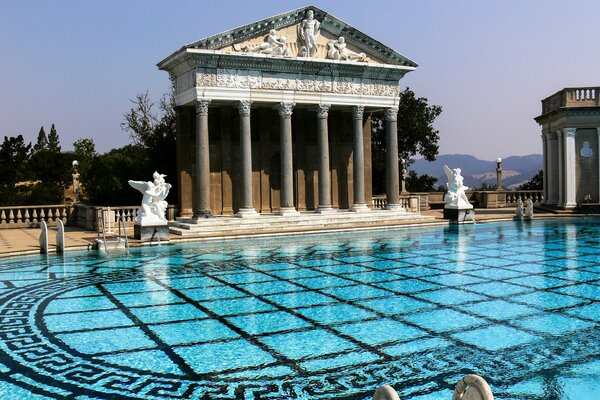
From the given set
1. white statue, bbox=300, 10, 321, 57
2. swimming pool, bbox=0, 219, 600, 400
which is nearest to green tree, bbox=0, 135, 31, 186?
white statue, bbox=300, 10, 321, 57

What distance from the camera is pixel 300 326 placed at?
9164mm

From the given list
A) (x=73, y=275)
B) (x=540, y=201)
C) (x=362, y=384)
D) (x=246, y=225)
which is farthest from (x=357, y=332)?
(x=540, y=201)

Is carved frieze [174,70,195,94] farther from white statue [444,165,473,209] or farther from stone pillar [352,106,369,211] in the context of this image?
white statue [444,165,473,209]

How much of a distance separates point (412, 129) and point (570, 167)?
661 inches

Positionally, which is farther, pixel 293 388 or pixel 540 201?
pixel 540 201

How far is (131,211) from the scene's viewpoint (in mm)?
28469

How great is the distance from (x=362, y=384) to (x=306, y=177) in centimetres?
2398

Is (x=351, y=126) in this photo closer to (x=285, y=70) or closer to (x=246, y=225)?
(x=285, y=70)

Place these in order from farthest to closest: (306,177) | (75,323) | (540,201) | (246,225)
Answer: (540,201)
(306,177)
(246,225)
(75,323)

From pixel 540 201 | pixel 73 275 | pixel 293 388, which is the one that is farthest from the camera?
pixel 540 201

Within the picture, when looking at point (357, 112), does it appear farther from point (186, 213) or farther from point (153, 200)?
point (153, 200)

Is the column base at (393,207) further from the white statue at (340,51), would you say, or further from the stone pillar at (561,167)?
the stone pillar at (561,167)

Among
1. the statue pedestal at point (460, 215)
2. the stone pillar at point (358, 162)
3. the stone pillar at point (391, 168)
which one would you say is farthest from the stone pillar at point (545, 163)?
the stone pillar at point (358, 162)

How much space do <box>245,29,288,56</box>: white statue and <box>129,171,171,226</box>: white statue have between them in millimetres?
7778
